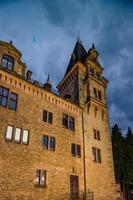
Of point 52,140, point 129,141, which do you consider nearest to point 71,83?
point 52,140

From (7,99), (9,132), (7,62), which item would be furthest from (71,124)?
(7,62)

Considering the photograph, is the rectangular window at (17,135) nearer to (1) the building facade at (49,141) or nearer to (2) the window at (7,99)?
(1) the building facade at (49,141)

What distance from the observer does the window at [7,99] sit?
19141 mm

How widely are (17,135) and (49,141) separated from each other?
3.92m

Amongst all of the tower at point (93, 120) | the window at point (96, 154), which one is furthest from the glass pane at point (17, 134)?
the window at point (96, 154)

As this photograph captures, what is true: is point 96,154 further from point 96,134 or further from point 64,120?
point 64,120

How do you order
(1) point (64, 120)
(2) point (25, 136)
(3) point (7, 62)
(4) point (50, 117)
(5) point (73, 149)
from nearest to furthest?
(2) point (25, 136), (3) point (7, 62), (4) point (50, 117), (5) point (73, 149), (1) point (64, 120)

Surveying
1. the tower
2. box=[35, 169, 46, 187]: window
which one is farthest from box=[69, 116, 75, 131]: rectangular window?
box=[35, 169, 46, 187]: window

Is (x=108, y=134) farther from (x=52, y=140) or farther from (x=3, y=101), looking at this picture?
(x=3, y=101)

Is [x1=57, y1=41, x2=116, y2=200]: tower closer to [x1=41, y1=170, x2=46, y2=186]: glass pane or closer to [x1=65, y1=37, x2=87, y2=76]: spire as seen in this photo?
[x1=65, y1=37, x2=87, y2=76]: spire

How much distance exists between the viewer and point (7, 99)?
19422 mm

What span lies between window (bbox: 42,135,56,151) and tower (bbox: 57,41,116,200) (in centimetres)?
472

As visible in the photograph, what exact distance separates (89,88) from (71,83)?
365cm

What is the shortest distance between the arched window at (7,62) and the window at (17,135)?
24.8ft
